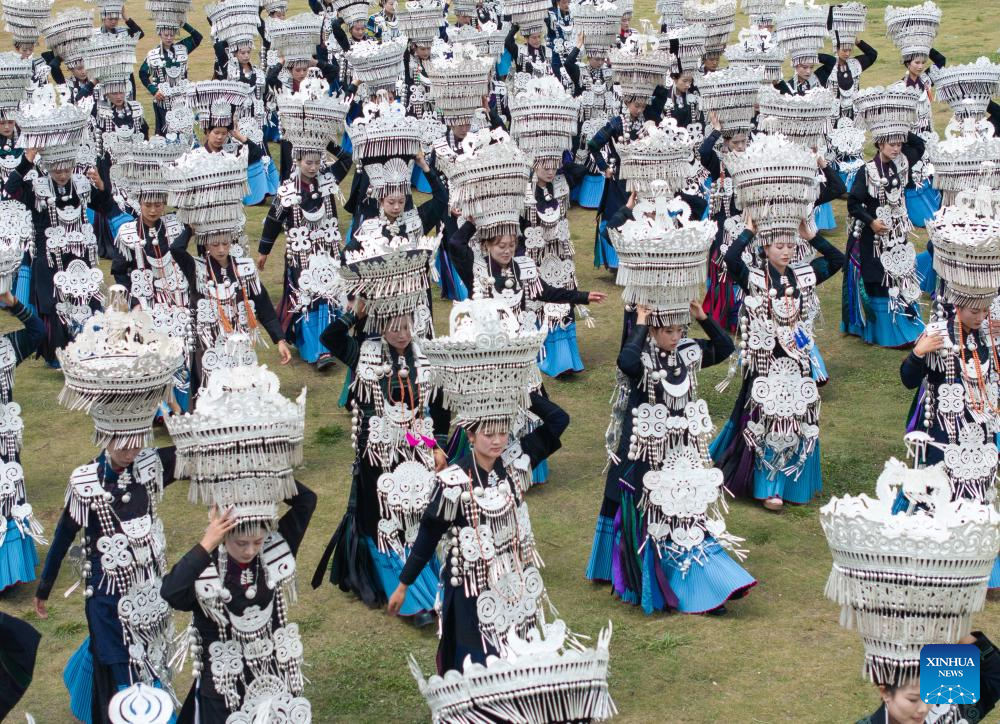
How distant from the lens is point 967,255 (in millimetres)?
9617

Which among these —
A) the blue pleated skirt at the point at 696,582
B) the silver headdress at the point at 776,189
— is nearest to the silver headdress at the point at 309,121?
the silver headdress at the point at 776,189

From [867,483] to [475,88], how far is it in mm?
6023

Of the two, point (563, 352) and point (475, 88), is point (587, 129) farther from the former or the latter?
point (563, 352)

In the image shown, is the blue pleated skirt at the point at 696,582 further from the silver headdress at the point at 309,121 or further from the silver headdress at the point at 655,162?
the silver headdress at the point at 309,121

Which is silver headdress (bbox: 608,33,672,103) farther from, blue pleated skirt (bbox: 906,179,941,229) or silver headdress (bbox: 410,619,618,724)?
silver headdress (bbox: 410,619,618,724)

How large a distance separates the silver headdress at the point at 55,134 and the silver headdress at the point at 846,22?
948 cm

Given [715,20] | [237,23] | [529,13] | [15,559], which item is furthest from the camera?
[237,23]

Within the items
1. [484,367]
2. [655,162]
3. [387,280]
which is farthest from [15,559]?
[655,162]

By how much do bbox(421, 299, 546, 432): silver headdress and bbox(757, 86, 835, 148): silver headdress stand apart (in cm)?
673

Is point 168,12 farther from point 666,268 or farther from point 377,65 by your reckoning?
point 666,268

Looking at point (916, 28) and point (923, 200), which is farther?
point (916, 28)

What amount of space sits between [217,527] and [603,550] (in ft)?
11.7

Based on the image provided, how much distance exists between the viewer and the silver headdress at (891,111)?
14.3 meters

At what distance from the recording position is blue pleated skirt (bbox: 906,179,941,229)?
54.2ft
